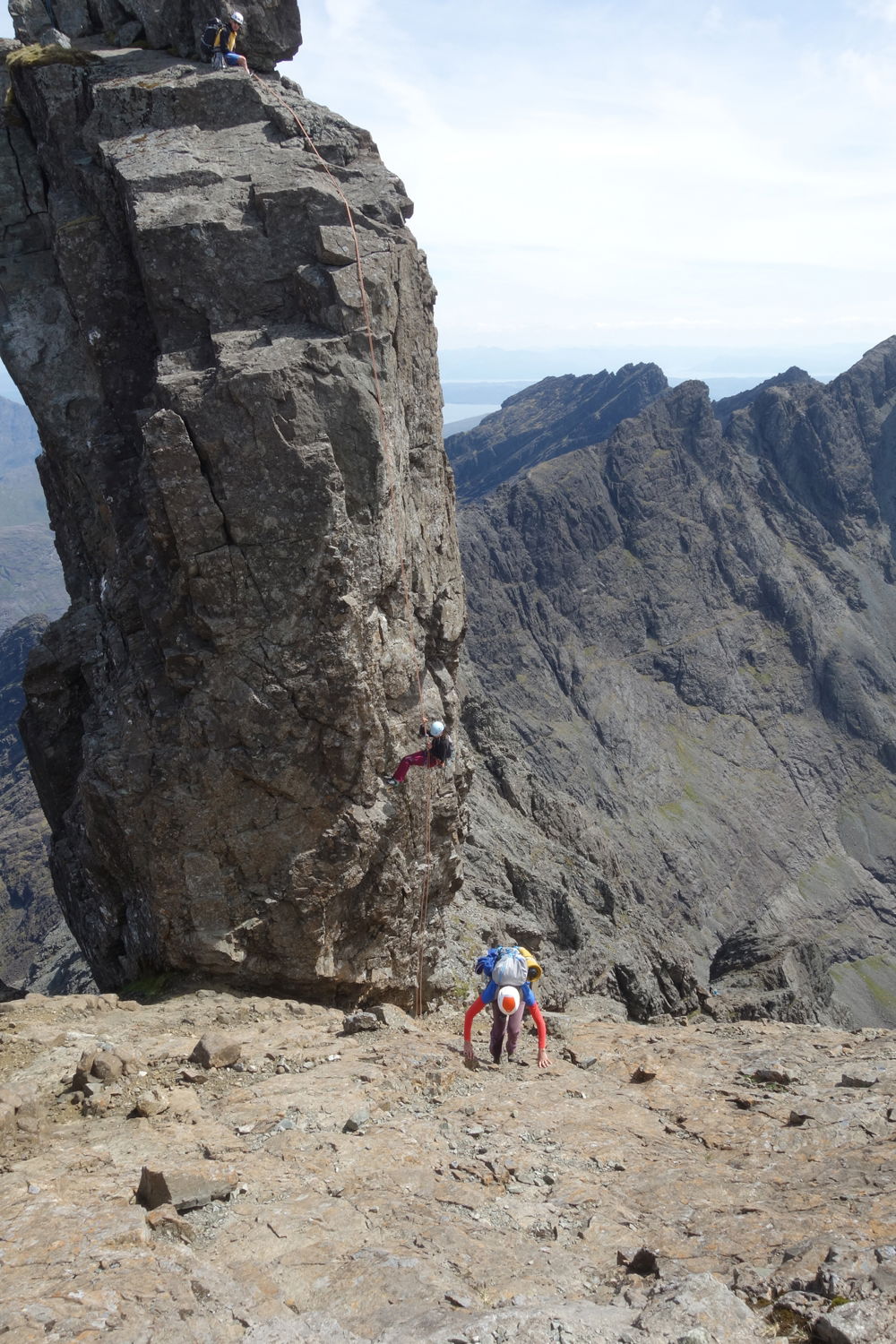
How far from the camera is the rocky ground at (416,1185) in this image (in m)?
10.2

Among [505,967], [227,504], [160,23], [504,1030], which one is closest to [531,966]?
[505,967]

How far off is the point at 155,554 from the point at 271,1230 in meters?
15.1

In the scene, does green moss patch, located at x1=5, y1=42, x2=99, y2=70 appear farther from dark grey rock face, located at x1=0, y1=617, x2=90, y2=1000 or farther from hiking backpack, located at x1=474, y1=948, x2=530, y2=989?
dark grey rock face, located at x1=0, y1=617, x2=90, y2=1000

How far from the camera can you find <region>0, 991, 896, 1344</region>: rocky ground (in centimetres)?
1021

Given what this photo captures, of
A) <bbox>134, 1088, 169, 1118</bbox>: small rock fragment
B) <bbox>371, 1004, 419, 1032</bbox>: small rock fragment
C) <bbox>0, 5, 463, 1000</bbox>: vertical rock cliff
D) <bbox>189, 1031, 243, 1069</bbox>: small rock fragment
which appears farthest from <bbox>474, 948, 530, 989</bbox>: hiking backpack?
<bbox>134, 1088, 169, 1118</bbox>: small rock fragment

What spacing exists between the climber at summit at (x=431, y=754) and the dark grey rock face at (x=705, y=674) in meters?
89.7

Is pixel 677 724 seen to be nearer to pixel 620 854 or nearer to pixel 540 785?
pixel 620 854

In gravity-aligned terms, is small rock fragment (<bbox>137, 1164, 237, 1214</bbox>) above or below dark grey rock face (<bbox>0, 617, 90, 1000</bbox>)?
above

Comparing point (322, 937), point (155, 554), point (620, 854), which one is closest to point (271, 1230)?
point (322, 937)

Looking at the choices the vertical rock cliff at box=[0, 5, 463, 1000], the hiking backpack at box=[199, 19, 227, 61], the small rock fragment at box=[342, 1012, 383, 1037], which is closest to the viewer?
the small rock fragment at box=[342, 1012, 383, 1037]

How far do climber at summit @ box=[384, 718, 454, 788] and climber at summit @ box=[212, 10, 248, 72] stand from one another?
18462 millimetres

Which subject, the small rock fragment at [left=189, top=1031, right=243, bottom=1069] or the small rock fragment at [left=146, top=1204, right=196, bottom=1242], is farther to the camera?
the small rock fragment at [left=189, top=1031, right=243, bottom=1069]

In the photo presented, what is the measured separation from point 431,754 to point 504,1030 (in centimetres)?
686

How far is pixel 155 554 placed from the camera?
22516 mm
